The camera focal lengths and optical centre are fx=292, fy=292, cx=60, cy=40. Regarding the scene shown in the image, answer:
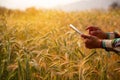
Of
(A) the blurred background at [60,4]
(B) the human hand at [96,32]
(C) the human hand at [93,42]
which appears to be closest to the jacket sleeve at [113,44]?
(C) the human hand at [93,42]

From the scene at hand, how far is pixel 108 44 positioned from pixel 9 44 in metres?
0.40

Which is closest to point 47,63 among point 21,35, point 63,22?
point 21,35

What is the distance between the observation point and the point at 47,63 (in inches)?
41.9

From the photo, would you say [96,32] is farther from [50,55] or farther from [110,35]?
[50,55]

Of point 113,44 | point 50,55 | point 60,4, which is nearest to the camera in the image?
point 113,44

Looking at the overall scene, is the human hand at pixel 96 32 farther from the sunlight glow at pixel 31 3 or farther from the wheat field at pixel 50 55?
the sunlight glow at pixel 31 3

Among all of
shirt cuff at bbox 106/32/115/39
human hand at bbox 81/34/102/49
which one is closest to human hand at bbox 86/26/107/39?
shirt cuff at bbox 106/32/115/39

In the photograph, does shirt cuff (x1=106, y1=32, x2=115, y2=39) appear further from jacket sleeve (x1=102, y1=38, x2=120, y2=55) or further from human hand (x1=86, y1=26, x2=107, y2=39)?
jacket sleeve (x1=102, y1=38, x2=120, y2=55)

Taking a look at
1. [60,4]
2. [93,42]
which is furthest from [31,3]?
[93,42]

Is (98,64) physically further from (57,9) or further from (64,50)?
(57,9)

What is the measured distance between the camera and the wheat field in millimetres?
999

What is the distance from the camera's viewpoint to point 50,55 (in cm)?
106

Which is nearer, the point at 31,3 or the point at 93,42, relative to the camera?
the point at 93,42

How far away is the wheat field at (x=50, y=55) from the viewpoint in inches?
39.3
